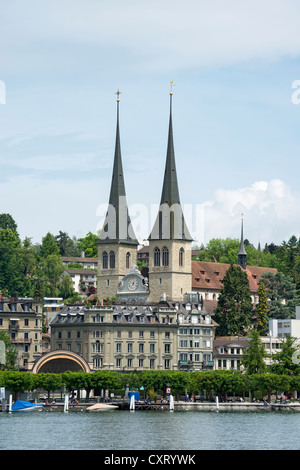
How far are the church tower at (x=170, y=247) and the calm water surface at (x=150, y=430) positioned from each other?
45.7m

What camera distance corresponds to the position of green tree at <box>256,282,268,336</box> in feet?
584

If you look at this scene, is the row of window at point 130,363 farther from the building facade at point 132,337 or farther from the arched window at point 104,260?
the arched window at point 104,260

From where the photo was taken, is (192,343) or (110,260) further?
(110,260)

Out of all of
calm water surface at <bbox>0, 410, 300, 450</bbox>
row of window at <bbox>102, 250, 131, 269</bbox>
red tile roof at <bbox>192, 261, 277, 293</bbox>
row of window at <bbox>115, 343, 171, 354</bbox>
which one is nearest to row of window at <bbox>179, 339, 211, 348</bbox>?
row of window at <bbox>115, 343, 171, 354</bbox>

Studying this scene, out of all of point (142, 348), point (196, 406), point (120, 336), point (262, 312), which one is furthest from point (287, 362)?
point (262, 312)

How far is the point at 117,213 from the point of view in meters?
182

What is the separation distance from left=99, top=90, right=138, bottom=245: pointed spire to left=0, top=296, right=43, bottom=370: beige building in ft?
71.8

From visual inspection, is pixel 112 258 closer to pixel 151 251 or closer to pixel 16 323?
pixel 151 251

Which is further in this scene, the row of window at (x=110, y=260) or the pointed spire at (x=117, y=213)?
the row of window at (x=110, y=260)

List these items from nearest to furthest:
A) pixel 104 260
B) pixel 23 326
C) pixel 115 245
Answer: pixel 23 326 < pixel 115 245 < pixel 104 260

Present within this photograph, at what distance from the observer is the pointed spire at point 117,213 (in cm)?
17875

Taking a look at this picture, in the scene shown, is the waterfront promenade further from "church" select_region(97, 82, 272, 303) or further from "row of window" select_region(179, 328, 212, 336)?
"church" select_region(97, 82, 272, 303)

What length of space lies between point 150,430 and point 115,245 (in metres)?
77.8

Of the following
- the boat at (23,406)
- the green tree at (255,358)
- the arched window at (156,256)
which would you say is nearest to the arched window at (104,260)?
the arched window at (156,256)
